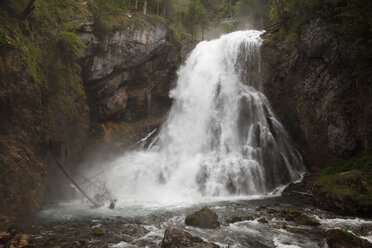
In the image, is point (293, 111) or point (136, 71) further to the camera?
point (136, 71)

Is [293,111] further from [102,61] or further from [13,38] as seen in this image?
[13,38]

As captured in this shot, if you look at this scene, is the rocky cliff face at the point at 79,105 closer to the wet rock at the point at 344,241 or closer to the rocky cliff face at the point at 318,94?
the rocky cliff face at the point at 318,94

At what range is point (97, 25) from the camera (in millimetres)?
18812

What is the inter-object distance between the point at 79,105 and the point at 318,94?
16749 mm

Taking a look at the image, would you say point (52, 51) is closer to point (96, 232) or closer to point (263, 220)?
point (96, 232)

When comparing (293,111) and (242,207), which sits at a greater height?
(293,111)

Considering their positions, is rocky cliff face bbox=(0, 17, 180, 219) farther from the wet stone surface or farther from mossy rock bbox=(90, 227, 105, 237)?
mossy rock bbox=(90, 227, 105, 237)

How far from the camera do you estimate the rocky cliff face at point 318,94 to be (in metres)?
13.5

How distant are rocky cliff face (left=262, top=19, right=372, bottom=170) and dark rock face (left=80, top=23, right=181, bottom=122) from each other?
9.91m

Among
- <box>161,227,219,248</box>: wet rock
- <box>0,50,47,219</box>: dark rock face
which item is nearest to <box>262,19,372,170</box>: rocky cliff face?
<box>161,227,219,248</box>: wet rock

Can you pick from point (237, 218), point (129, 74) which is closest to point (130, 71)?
point (129, 74)

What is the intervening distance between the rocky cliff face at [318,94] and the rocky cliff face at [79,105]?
1074 cm

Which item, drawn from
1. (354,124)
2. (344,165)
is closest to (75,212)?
(344,165)

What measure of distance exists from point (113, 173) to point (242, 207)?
33.9 ft
